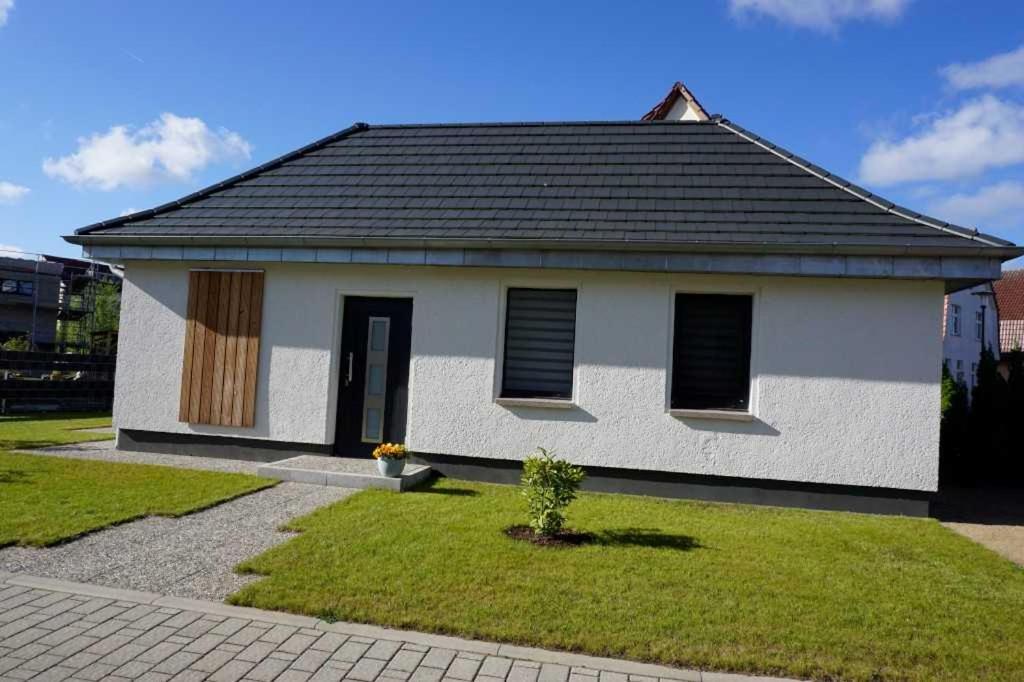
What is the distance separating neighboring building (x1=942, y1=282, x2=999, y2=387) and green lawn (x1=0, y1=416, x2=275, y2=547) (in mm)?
33462

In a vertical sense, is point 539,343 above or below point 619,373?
above

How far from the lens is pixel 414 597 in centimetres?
451

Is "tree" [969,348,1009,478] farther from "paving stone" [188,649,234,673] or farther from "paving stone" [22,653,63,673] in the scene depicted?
"paving stone" [22,653,63,673]

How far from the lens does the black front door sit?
9.52 metres

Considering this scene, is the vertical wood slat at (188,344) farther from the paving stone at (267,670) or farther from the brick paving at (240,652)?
the paving stone at (267,670)

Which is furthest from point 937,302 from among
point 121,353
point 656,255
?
point 121,353

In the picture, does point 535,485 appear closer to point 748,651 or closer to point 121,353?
point 748,651

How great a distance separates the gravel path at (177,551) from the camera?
15.6 ft

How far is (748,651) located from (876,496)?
5.18 meters

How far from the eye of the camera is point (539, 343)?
9.09 metres

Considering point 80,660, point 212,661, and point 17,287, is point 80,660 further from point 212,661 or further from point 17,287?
point 17,287

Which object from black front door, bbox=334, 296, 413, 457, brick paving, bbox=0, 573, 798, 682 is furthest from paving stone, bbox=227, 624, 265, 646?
black front door, bbox=334, 296, 413, 457

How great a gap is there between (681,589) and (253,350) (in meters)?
7.06

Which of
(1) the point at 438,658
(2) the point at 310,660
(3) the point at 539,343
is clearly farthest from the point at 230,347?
(1) the point at 438,658
